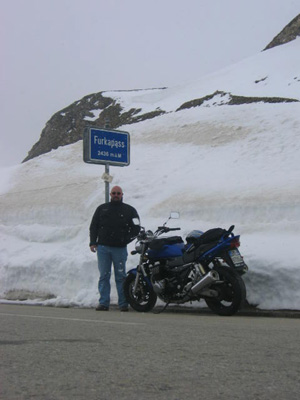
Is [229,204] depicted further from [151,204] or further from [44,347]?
[44,347]

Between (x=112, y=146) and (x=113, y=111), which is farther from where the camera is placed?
(x=113, y=111)

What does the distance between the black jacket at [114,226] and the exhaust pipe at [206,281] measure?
76.1 inches

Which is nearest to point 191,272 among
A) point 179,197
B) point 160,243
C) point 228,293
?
point 160,243

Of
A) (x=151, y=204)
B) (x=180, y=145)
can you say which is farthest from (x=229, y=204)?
(x=180, y=145)

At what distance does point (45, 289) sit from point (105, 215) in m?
2.66

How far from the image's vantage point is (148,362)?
4008 mm

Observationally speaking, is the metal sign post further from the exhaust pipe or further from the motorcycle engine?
the exhaust pipe

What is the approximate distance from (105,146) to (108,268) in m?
2.90

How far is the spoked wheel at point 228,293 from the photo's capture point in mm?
7453

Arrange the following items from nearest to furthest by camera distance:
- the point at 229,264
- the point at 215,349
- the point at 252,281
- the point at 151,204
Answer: the point at 215,349 < the point at 229,264 < the point at 252,281 < the point at 151,204

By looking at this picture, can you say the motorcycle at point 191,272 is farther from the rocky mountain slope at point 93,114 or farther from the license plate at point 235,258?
the rocky mountain slope at point 93,114

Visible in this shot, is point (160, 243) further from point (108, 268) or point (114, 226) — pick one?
point (108, 268)

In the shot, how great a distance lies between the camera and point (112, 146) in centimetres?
1133

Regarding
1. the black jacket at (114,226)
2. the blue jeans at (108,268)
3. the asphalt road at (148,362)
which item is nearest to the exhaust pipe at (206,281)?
the asphalt road at (148,362)
